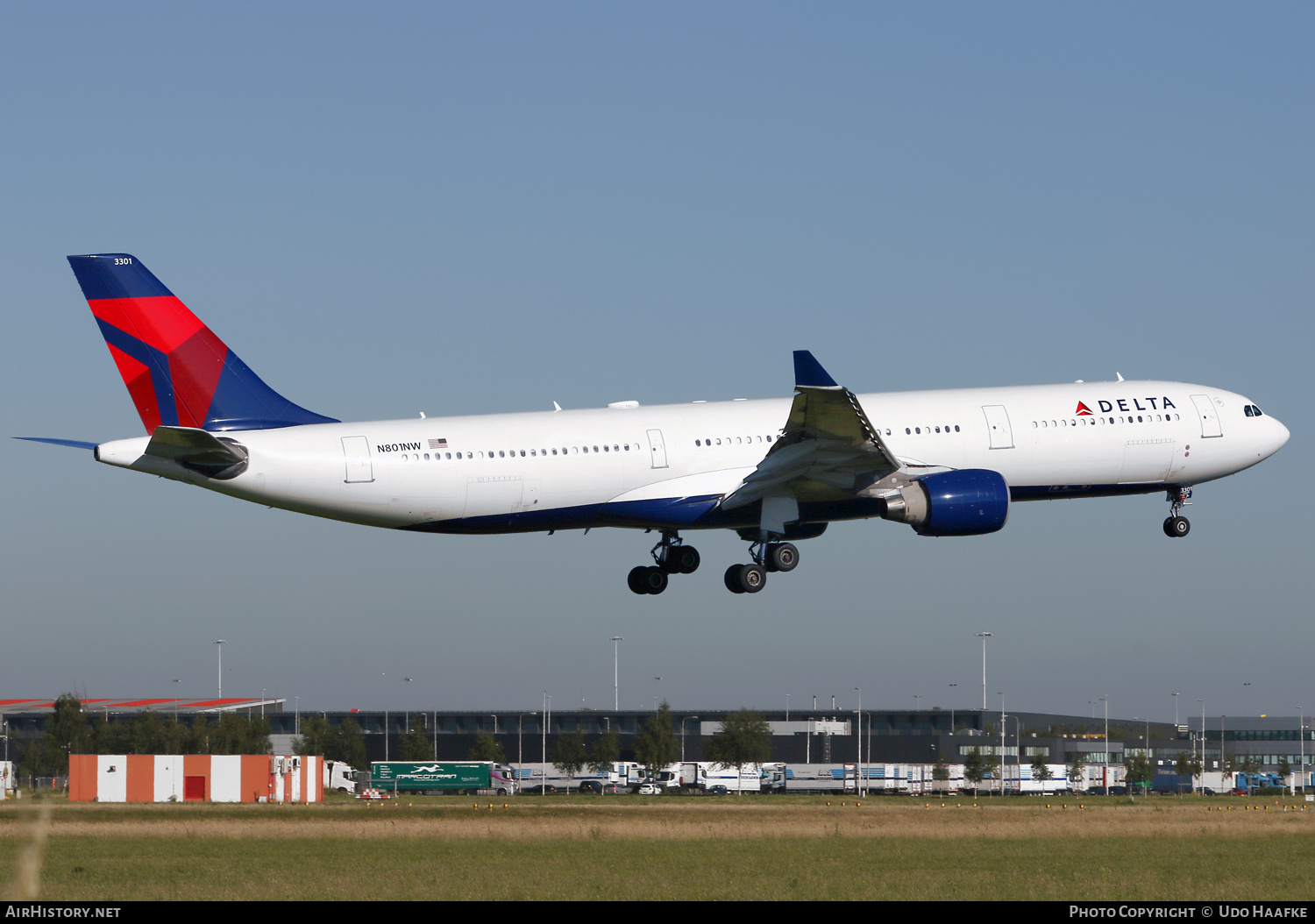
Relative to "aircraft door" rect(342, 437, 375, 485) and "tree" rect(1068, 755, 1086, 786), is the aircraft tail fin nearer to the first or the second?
"aircraft door" rect(342, 437, 375, 485)

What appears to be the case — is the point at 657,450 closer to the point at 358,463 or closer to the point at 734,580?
the point at 734,580

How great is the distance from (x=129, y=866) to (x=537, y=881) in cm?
1033

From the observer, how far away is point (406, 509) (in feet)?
131

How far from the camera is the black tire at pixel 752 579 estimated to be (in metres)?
45.2

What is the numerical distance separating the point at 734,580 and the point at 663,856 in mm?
10158

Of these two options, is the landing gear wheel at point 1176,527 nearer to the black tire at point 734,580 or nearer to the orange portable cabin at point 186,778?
the black tire at point 734,580

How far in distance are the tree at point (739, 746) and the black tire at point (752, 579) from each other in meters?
78.3

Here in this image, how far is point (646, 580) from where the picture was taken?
47.7 metres

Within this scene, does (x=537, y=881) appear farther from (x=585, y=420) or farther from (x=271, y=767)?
(x=271, y=767)

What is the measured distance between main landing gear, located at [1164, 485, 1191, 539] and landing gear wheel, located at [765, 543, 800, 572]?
13.6 metres

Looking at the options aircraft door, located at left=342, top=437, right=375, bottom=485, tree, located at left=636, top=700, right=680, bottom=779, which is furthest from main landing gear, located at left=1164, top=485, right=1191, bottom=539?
tree, located at left=636, top=700, right=680, bottom=779

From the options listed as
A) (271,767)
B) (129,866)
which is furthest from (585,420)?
(271,767)
